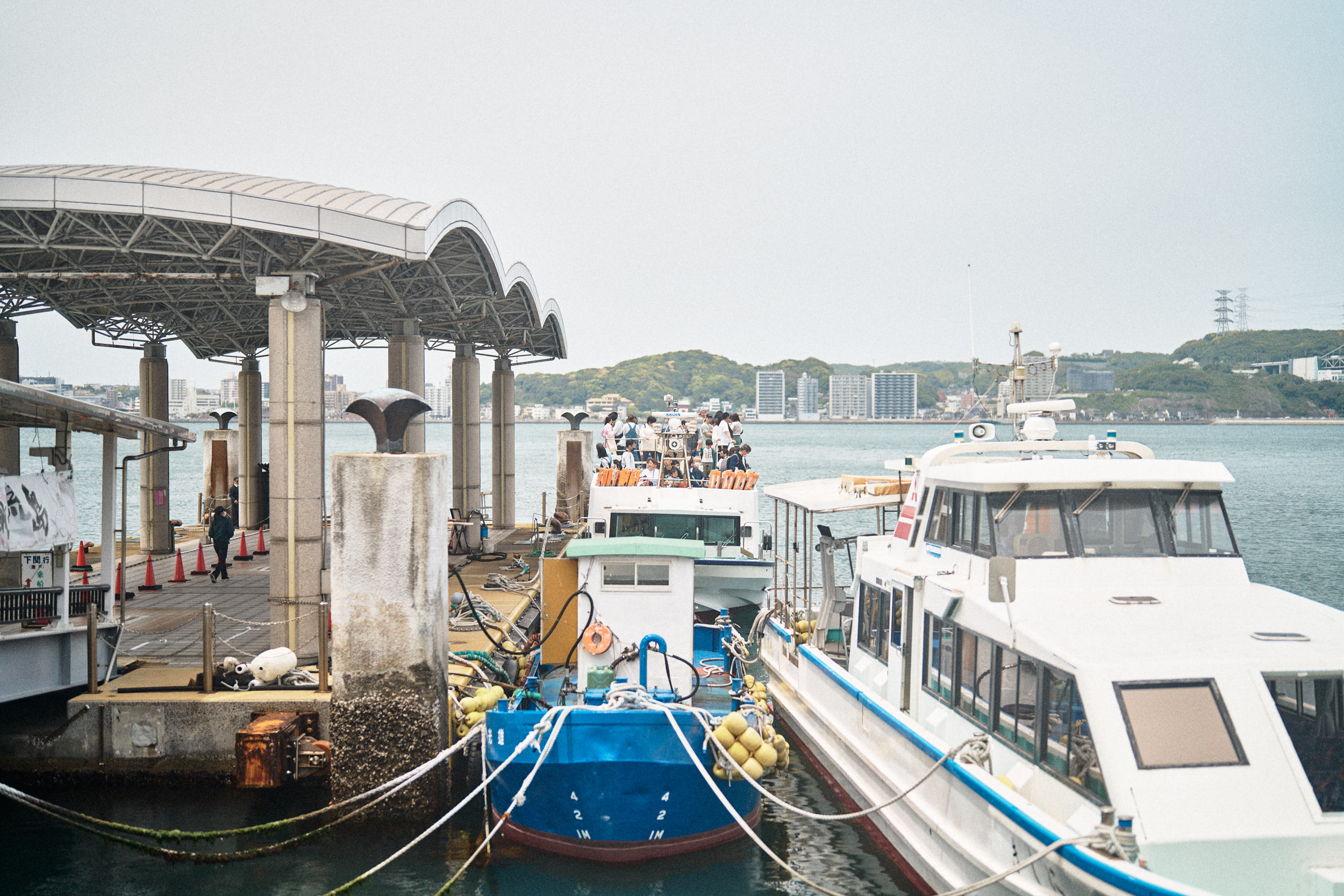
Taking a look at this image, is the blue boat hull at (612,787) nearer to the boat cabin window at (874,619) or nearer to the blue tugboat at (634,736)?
the blue tugboat at (634,736)

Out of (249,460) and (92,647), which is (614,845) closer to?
(92,647)

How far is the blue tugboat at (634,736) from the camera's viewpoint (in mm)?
9305

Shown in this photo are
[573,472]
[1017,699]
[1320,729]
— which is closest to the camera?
[1320,729]

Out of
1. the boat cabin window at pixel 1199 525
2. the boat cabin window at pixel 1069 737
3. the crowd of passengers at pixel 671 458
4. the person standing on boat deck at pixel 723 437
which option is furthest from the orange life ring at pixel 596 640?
the person standing on boat deck at pixel 723 437

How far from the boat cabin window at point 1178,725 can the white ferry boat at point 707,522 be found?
11.3 meters

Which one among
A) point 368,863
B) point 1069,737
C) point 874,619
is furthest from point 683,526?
point 1069,737

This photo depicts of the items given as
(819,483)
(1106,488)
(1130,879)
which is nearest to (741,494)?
(819,483)

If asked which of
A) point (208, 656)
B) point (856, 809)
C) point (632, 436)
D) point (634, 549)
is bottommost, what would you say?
point (856, 809)

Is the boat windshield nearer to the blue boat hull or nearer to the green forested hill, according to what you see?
the blue boat hull

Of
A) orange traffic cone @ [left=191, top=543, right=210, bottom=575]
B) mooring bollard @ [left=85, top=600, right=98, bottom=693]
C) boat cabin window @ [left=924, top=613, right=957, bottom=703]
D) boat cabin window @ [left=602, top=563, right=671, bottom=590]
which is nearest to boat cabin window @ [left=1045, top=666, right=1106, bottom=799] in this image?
boat cabin window @ [left=924, top=613, right=957, bottom=703]

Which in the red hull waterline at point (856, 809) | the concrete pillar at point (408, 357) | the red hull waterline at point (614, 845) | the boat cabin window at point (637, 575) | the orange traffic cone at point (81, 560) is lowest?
the red hull waterline at point (856, 809)

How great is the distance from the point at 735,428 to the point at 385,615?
15306mm

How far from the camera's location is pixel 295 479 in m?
13.7

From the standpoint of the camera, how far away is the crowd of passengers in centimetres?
2162
